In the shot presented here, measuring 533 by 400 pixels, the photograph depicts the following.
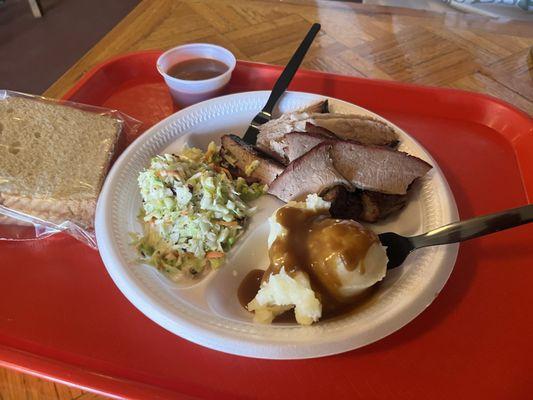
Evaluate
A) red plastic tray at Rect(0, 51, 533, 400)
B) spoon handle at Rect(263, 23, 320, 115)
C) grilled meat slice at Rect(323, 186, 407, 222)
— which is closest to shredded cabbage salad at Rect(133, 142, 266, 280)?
red plastic tray at Rect(0, 51, 533, 400)

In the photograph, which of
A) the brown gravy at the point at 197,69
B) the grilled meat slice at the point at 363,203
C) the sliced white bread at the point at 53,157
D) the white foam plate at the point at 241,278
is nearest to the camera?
the white foam plate at the point at 241,278

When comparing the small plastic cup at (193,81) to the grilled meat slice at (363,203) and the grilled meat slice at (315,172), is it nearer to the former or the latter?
the grilled meat slice at (315,172)

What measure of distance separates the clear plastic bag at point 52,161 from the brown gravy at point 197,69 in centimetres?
29

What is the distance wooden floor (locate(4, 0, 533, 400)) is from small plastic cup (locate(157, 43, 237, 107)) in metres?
0.38

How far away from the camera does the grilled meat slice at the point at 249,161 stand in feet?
5.50

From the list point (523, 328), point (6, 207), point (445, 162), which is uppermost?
point (6, 207)

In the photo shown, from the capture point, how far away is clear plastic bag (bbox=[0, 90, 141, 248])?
1.60 m

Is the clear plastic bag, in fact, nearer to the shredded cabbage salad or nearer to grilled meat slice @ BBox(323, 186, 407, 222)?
the shredded cabbage salad

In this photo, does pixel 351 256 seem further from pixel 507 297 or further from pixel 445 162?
pixel 445 162

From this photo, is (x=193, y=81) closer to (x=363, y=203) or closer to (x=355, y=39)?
(x=363, y=203)

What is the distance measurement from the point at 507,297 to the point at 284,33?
1.85m

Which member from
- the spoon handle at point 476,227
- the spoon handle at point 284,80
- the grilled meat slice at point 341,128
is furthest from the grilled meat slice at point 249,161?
the spoon handle at point 476,227

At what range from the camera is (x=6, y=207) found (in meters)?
1.62

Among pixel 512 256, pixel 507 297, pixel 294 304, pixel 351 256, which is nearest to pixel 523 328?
pixel 507 297
